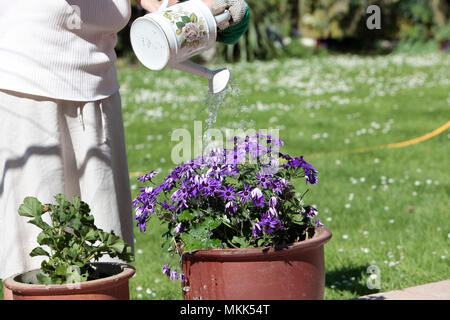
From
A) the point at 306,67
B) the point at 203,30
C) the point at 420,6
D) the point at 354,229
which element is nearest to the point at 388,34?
the point at 420,6

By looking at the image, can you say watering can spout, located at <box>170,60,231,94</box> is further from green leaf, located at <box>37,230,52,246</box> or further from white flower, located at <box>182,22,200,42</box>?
green leaf, located at <box>37,230,52,246</box>

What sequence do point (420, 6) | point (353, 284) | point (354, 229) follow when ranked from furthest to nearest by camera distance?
point (420, 6) < point (354, 229) < point (353, 284)

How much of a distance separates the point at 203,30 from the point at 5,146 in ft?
2.53

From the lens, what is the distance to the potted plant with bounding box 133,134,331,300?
6.97ft

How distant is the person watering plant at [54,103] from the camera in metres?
2.27

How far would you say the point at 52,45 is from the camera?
7.48ft

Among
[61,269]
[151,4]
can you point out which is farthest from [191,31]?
[61,269]

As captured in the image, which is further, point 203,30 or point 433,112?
point 433,112

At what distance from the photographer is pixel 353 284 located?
3.60m

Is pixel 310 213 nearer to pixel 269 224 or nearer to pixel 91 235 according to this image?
pixel 269 224
